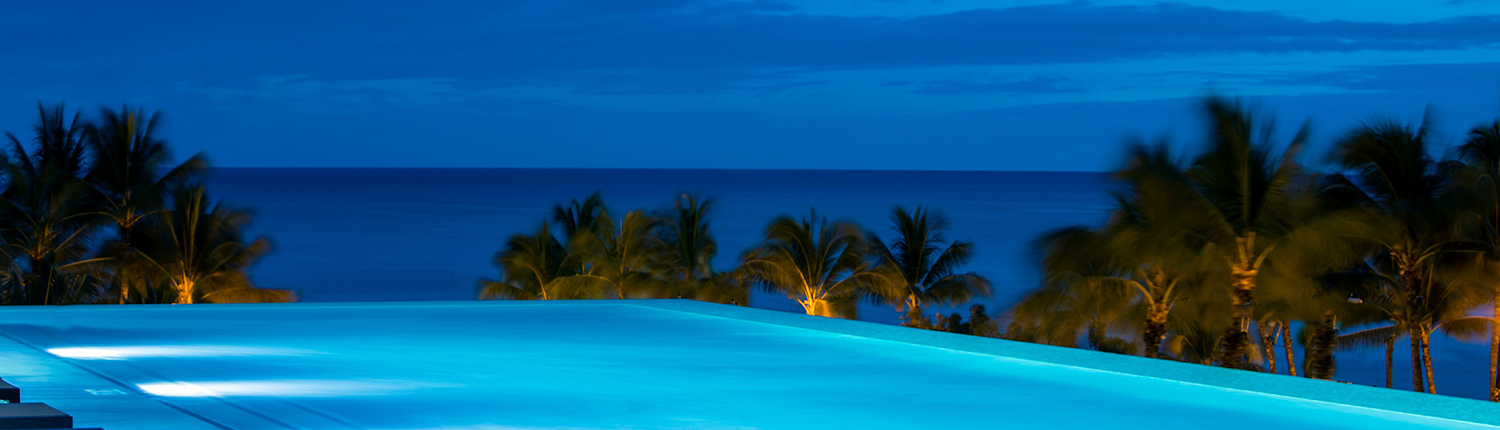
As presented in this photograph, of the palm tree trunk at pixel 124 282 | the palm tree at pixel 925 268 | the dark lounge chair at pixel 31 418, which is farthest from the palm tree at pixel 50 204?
the dark lounge chair at pixel 31 418

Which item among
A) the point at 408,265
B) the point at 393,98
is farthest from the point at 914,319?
the point at 393,98

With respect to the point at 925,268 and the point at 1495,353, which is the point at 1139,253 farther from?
the point at 1495,353

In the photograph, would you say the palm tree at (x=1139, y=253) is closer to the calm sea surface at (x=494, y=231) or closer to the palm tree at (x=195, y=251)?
the calm sea surface at (x=494, y=231)

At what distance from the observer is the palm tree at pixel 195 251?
20.9 m

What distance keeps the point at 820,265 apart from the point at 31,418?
2078 cm

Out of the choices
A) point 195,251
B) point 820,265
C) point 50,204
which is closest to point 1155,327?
point 820,265

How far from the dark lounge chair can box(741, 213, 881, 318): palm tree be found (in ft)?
67.1

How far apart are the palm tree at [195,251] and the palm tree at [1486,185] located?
643 inches

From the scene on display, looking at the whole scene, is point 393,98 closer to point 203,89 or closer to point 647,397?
point 203,89

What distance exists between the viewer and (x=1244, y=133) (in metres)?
16.1

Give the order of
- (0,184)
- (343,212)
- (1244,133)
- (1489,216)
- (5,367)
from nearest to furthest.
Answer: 1. (5,367)
2. (1244,133)
3. (1489,216)
4. (0,184)
5. (343,212)

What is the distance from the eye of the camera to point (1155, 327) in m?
19.8

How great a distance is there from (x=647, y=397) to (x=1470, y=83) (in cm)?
7003

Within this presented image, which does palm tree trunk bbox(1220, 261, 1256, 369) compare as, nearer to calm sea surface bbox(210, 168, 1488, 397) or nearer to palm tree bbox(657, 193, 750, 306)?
calm sea surface bbox(210, 168, 1488, 397)
